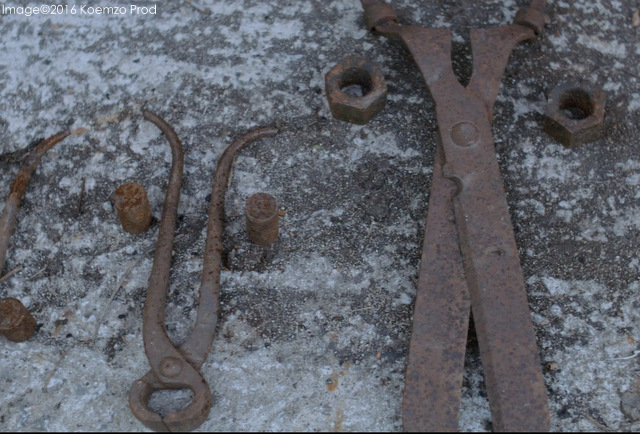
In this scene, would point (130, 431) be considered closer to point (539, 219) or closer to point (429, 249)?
point (429, 249)

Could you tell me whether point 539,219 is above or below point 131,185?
below

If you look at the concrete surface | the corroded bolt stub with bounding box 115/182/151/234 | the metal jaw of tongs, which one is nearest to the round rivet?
the concrete surface

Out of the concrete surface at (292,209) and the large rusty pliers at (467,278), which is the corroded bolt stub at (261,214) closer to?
the concrete surface at (292,209)

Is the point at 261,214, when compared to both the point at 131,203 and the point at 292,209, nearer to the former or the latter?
the point at 292,209

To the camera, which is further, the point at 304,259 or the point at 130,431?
the point at 304,259

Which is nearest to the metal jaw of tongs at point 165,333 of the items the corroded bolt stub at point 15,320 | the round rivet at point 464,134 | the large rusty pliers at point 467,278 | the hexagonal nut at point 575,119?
the corroded bolt stub at point 15,320

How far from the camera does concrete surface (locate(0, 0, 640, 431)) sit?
1730 mm

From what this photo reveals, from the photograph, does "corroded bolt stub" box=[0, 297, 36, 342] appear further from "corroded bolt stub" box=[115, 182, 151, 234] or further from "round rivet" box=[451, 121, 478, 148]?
"round rivet" box=[451, 121, 478, 148]

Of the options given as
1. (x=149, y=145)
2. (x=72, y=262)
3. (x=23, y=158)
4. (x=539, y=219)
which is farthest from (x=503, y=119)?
(x=23, y=158)

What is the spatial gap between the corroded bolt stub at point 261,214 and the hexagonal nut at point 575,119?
33.0 inches

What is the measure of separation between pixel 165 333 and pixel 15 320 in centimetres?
38

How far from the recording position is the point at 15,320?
1743mm

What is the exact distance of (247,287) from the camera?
6.07 ft

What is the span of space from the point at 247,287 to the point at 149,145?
1.87 feet
